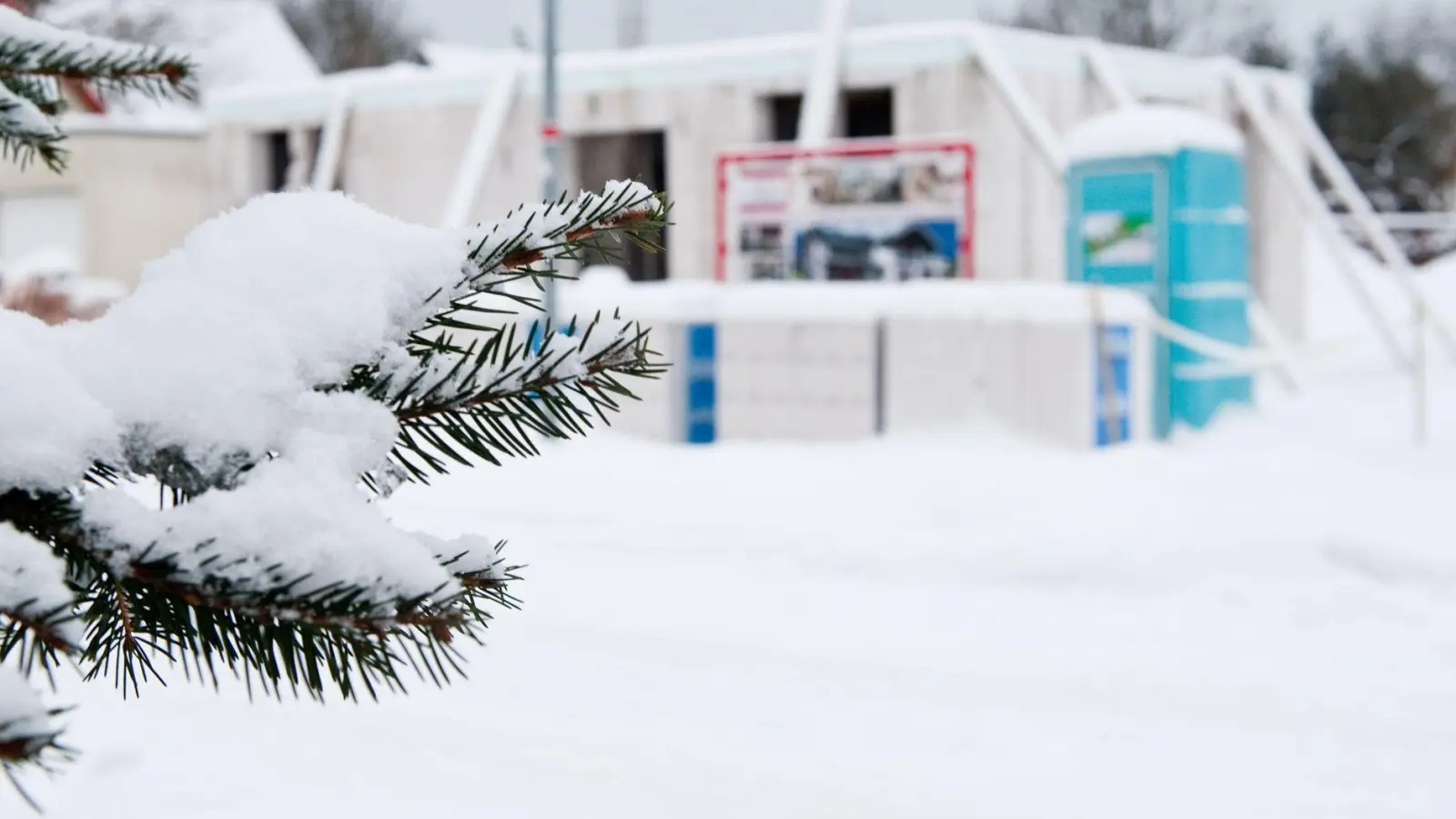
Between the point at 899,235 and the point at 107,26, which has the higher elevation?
the point at 107,26

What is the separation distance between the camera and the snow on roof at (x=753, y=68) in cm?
1880

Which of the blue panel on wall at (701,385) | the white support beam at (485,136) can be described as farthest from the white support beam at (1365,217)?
the white support beam at (485,136)

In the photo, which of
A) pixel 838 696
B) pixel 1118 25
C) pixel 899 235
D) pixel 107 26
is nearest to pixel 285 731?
pixel 838 696

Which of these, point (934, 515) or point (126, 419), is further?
point (934, 515)

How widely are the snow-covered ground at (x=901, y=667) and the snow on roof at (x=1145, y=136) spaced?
11.3 ft

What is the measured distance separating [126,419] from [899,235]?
13510 millimetres

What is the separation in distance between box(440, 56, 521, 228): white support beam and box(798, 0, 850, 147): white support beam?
13.9 feet

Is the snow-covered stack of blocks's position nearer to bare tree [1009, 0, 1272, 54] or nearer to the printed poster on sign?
the printed poster on sign

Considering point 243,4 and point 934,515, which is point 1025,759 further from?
point 243,4

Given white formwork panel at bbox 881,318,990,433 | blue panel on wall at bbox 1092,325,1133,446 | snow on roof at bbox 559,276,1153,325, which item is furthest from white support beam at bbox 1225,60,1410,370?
white formwork panel at bbox 881,318,990,433

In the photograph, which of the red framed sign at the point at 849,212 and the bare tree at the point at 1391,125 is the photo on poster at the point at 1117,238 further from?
the bare tree at the point at 1391,125

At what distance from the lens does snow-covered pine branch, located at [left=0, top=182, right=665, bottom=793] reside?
129cm

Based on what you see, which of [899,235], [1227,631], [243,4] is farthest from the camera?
[243,4]

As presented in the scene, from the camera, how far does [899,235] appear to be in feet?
48.1
